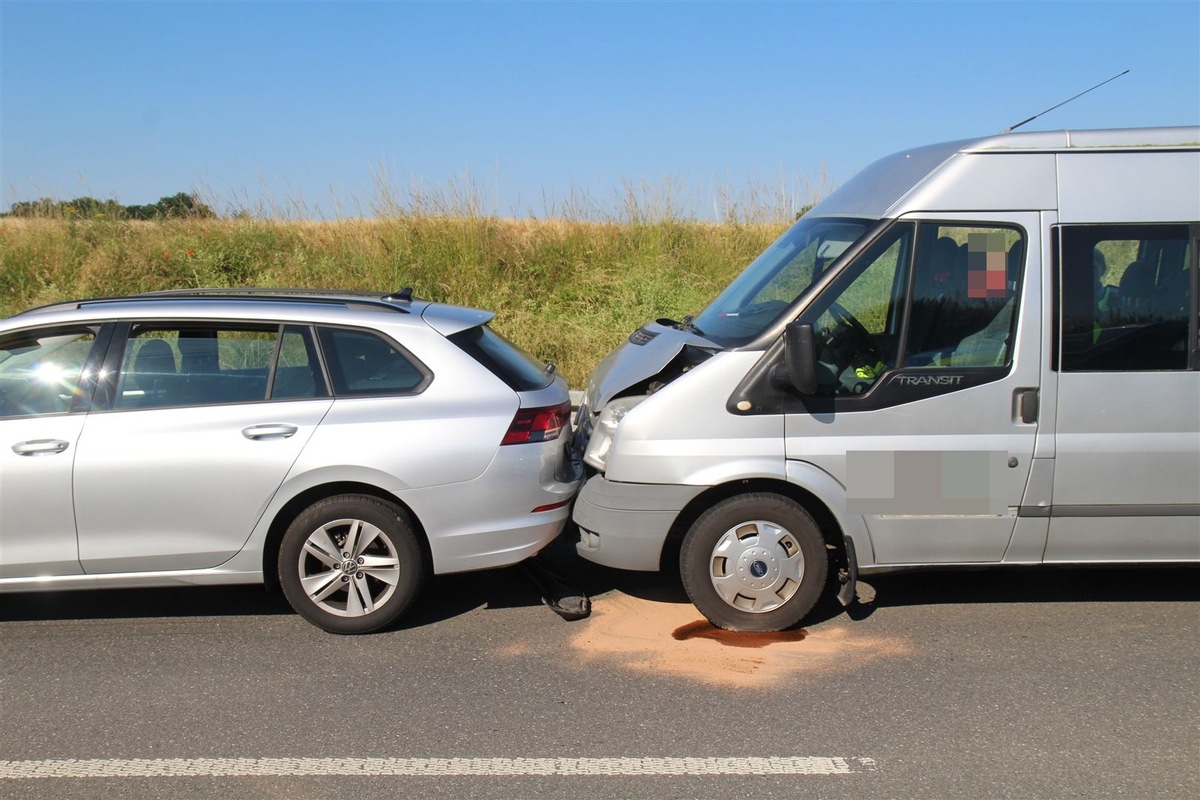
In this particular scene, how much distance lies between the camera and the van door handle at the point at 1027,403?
4.95 metres

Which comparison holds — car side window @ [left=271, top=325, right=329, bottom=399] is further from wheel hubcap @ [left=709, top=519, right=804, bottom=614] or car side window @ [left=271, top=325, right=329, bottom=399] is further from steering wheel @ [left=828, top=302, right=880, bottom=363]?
steering wheel @ [left=828, top=302, right=880, bottom=363]

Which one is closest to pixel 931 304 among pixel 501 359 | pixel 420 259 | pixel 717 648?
pixel 717 648

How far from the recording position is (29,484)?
492 centimetres

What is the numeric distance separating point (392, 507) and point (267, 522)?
2.00ft

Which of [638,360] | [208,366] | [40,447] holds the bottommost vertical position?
[40,447]

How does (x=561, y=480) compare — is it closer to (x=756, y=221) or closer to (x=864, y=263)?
(x=864, y=263)

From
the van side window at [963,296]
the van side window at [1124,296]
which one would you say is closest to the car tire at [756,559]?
the van side window at [963,296]

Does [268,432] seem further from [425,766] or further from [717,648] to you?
[717,648]

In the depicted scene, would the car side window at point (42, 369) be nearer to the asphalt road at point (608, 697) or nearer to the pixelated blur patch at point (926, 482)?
the asphalt road at point (608, 697)

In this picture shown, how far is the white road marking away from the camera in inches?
148

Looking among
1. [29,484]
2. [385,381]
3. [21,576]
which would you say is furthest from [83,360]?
[385,381]

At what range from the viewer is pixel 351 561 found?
16.6 feet

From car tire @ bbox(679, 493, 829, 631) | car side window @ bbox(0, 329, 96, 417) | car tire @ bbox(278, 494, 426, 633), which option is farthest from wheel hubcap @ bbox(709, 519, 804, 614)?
car side window @ bbox(0, 329, 96, 417)

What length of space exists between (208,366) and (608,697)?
2610mm
